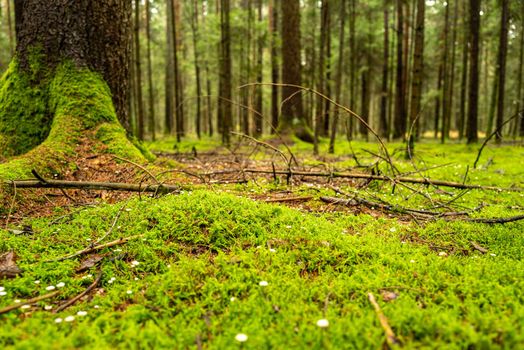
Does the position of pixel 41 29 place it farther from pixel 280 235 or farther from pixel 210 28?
pixel 210 28

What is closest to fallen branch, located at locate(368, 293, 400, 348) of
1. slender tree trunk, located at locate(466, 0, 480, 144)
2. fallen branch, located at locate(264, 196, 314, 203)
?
fallen branch, located at locate(264, 196, 314, 203)

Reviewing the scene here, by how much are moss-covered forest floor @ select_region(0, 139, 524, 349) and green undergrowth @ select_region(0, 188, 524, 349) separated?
0.04 feet

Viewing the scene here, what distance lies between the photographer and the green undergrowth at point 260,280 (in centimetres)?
208

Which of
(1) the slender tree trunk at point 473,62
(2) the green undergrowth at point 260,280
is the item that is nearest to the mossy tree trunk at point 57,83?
(2) the green undergrowth at point 260,280

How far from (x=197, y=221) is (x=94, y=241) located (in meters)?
0.96

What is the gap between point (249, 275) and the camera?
2.71m

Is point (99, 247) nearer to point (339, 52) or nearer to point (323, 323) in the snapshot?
point (323, 323)

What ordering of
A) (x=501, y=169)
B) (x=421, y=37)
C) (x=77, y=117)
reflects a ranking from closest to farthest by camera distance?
(x=77, y=117), (x=501, y=169), (x=421, y=37)

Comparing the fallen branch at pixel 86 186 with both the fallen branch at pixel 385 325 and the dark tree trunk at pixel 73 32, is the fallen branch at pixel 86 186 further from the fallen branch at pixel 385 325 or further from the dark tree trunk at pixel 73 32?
the fallen branch at pixel 385 325

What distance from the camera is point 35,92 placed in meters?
5.57

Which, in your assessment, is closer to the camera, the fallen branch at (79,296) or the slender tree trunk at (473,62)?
the fallen branch at (79,296)

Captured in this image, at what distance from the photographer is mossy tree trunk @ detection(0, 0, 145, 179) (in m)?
5.48

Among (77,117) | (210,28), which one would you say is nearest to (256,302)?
(77,117)

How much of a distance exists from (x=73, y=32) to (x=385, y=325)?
6047 mm
